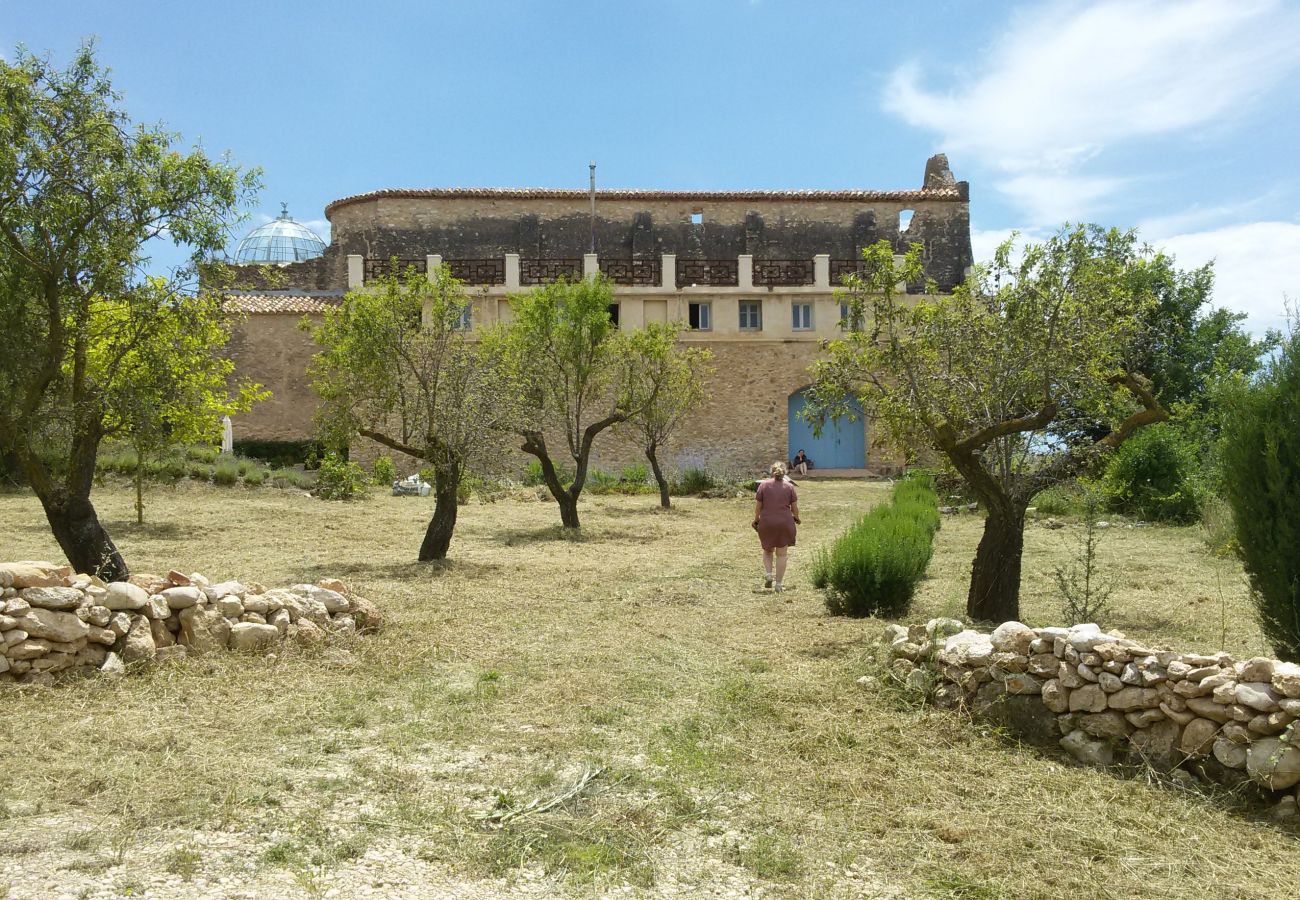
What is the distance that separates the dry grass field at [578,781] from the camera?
13.0 ft

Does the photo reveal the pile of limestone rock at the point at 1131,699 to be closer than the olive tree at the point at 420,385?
Yes

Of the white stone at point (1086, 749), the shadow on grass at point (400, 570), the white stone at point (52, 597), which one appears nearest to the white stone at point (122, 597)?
the white stone at point (52, 597)

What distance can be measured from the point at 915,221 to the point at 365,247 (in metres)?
19.3

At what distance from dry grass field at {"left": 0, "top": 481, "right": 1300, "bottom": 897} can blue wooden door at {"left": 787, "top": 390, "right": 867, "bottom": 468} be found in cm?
2461

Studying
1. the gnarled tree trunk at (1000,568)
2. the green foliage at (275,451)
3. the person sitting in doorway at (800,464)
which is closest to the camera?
the gnarled tree trunk at (1000,568)

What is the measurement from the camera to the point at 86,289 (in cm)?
908

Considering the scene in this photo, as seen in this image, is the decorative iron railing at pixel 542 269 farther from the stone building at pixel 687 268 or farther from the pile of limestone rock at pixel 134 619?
the pile of limestone rock at pixel 134 619

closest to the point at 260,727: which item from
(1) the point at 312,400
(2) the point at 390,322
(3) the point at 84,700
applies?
(3) the point at 84,700

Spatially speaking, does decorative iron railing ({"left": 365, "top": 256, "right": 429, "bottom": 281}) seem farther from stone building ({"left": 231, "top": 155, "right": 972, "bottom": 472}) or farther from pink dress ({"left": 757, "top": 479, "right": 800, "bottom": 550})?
pink dress ({"left": 757, "top": 479, "right": 800, "bottom": 550})

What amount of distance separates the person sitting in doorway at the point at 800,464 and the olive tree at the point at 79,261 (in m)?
25.1

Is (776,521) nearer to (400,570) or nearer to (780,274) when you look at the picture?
(400,570)

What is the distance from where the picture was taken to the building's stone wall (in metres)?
33.3

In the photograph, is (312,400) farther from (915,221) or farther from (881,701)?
(881,701)

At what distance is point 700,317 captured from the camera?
3453cm
